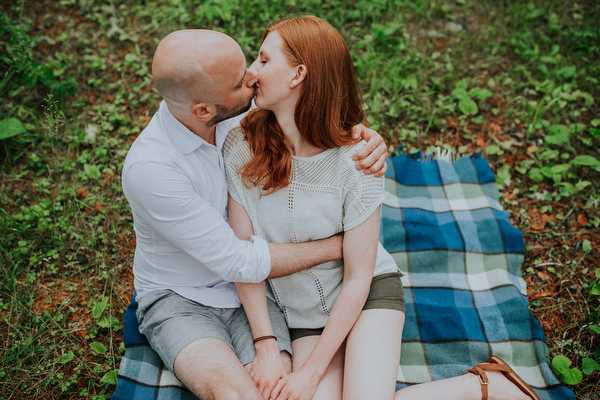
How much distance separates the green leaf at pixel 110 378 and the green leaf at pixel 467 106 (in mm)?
3753

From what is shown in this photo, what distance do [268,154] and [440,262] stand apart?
163cm

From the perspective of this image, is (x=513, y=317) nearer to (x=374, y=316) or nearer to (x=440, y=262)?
(x=440, y=262)

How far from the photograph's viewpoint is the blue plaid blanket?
250 cm

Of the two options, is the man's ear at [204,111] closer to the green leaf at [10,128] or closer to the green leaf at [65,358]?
the green leaf at [65,358]

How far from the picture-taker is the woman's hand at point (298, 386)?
84.0 inches

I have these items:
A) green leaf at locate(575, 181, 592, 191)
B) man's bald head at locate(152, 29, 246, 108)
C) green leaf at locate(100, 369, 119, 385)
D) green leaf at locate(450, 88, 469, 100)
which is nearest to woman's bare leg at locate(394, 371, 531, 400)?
green leaf at locate(100, 369, 119, 385)

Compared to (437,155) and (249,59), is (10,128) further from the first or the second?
(437,155)

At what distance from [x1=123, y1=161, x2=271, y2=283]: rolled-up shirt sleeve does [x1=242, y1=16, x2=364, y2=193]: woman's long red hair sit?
374mm

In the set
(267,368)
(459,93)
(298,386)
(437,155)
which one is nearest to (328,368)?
(298,386)

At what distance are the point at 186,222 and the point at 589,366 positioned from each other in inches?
103

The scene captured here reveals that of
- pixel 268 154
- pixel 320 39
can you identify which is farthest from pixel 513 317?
pixel 320 39

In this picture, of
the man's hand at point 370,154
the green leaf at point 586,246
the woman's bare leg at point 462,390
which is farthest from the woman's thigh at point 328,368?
the green leaf at point 586,246

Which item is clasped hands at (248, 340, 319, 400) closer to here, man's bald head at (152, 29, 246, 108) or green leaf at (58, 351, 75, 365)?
green leaf at (58, 351, 75, 365)

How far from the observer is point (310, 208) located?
2.37 m
